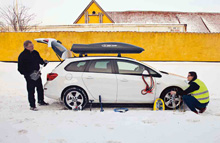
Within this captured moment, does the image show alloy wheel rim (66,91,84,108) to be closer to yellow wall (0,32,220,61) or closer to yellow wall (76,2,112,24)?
yellow wall (0,32,220,61)

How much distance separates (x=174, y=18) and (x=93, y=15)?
14723 millimetres

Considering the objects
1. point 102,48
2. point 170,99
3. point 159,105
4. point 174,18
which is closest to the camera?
point 159,105

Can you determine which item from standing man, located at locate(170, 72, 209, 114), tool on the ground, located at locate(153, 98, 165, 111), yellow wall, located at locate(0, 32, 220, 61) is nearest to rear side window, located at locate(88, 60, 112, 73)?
tool on the ground, located at locate(153, 98, 165, 111)

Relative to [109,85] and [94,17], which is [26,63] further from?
[94,17]

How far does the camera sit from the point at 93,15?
35344mm

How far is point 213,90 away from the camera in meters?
8.63

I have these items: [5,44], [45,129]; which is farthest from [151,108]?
[5,44]

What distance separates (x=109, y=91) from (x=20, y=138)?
2540mm

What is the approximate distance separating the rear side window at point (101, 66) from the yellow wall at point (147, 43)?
13.9 m

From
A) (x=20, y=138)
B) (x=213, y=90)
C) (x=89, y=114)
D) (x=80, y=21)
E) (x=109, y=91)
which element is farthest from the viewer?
(x=80, y=21)

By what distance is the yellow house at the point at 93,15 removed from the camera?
35000 mm

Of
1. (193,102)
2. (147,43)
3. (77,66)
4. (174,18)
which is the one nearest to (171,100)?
(193,102)

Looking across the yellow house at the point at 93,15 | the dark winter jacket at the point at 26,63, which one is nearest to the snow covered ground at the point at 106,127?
the dark winter jacket at the point at 26,63

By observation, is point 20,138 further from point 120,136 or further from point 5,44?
point 5,44
